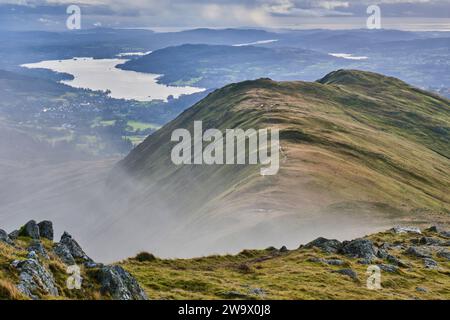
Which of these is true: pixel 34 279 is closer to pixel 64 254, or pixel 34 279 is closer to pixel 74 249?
pixel 64 254

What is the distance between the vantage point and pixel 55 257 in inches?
1146

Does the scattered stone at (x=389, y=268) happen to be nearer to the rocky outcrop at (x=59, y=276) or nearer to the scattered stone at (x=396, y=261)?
the scattered stone at (x=396, y=261)

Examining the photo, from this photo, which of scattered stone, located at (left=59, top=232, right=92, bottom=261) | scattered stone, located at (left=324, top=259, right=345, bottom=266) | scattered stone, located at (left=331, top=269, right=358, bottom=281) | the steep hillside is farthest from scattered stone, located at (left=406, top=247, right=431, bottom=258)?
scattered stone, located at (left=59, top=232, right=92, bottom=261)

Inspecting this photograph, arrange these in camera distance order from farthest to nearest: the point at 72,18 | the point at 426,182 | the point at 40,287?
the point at 426,182
the point at 72,18
the point at 40,287

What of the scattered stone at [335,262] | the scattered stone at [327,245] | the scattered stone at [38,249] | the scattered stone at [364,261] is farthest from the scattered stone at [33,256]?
the scattered stone at [327,245]

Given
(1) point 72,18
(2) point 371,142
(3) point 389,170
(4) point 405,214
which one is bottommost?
(4) point 405,214

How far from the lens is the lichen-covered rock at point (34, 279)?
74.1 feet

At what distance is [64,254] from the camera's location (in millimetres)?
30266

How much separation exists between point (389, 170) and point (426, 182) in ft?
31.9

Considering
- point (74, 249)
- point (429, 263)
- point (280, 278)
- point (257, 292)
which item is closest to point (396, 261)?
point (429, 263)

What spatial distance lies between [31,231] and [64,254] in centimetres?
548

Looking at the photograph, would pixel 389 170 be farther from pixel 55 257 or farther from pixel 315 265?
pixel 55 257

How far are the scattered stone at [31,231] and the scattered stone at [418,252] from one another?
123 feet
